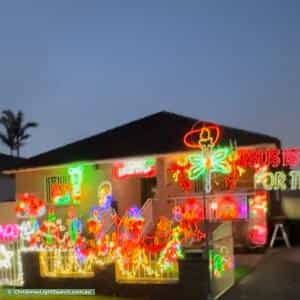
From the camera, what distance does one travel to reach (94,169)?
23.6m

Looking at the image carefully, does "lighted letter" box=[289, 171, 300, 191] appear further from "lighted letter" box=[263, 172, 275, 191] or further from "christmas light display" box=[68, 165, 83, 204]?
"christmas light display" box=[68, 165, 83, 204]

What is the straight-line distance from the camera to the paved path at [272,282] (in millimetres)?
12586

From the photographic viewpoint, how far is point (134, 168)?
22.7m

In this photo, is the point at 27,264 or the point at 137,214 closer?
the point at 27,264

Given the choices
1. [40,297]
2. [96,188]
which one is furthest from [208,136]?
[96,188]

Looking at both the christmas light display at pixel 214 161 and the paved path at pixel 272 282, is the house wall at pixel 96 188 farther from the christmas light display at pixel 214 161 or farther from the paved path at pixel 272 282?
the paved path at pixel 272 282

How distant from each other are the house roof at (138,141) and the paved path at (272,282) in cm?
479

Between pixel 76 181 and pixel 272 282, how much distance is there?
11219 mm

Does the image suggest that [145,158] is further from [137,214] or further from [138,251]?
[138,251]

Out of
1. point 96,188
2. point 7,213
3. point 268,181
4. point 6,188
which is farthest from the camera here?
point 6,188

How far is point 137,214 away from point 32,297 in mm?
6121

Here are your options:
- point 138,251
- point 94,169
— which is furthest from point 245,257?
point 94,169

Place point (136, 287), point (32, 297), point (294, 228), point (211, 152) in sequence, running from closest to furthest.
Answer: point (136, 287)
point (32, 297)
point (211, 152)
point (294, 228)

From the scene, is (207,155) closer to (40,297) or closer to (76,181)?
(76,181)
